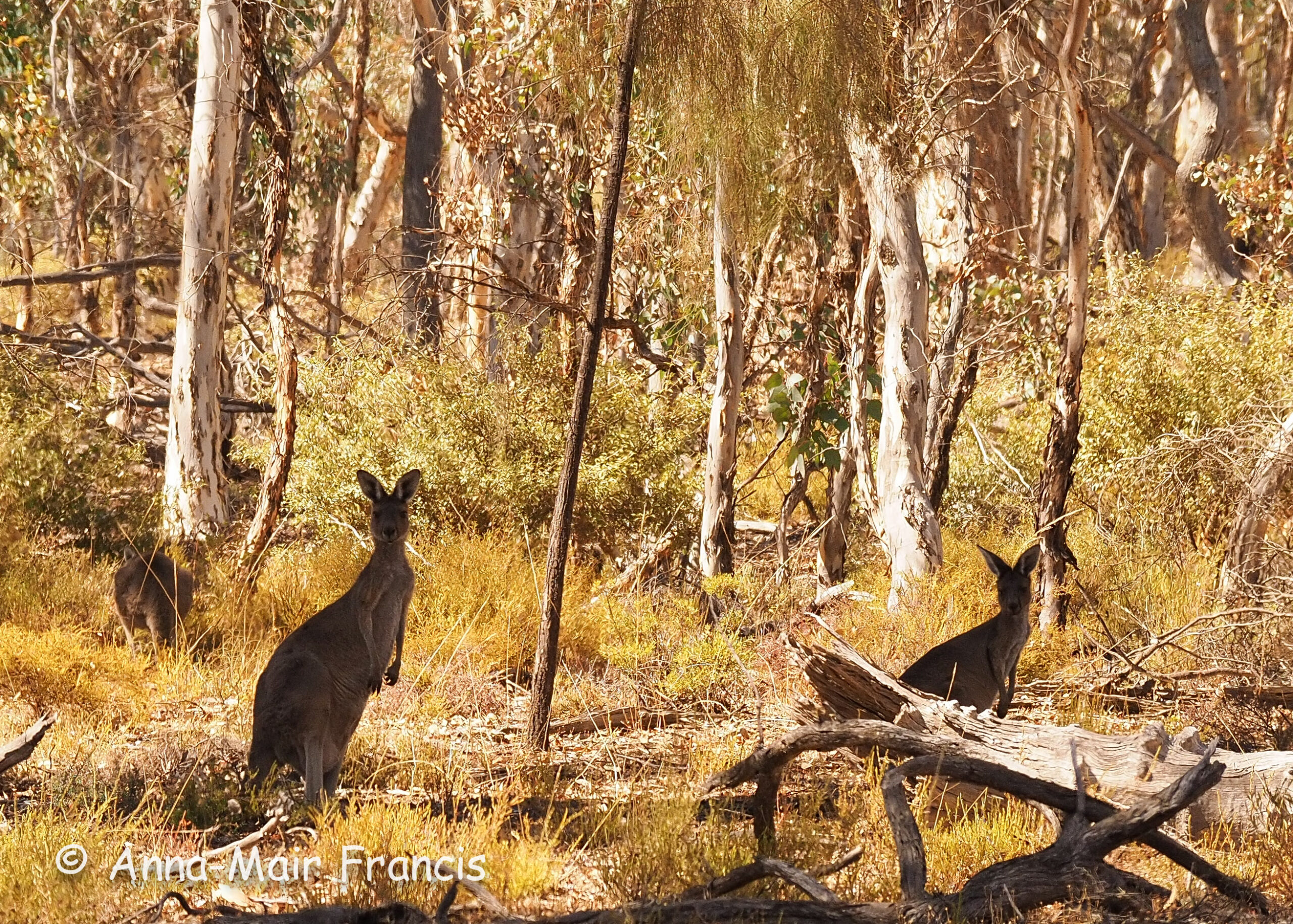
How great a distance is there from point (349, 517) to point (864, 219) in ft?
16.2

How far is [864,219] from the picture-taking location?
10438mm

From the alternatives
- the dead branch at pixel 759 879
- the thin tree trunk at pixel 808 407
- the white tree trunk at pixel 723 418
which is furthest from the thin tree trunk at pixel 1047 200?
the dead branch at pixel 759 879

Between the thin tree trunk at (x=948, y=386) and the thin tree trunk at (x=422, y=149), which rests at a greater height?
the thin tree trunk at (x=422, y=149)

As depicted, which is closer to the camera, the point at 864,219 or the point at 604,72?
the point at 604,72

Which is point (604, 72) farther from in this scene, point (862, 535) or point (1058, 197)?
point (1058, 197)

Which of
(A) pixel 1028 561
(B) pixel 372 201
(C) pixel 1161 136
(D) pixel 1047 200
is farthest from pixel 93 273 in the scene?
(C) pixel 1161 136

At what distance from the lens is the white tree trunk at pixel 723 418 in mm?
9117

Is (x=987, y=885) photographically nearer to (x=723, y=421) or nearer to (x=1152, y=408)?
(x=723, y=421)

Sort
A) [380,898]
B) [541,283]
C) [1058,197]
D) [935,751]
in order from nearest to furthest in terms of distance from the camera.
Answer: [380,898] → [935,751] → [541,283] → [1058,197]

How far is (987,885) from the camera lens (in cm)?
417

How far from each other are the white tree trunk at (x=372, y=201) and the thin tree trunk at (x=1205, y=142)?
13008 millimetres

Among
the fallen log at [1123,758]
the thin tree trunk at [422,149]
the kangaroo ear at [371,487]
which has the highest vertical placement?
the thin tree trunk at [422,149]

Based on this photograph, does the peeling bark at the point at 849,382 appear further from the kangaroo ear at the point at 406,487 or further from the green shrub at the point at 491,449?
the kangaroo ear at the point at 406,487

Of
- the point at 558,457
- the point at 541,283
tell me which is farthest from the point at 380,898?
the point at 541,283
